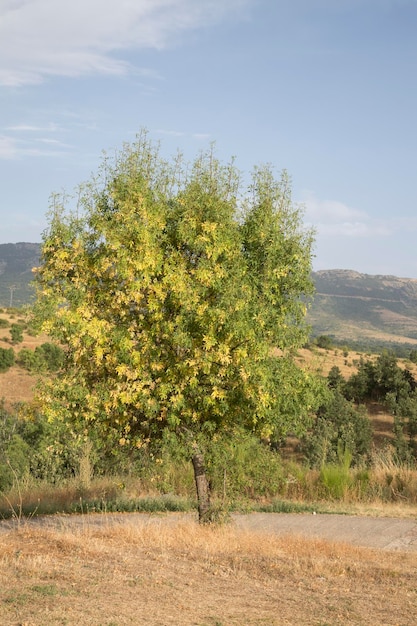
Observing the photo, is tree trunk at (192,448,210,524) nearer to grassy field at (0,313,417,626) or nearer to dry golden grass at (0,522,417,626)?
grassy field at (0,313,417,626)

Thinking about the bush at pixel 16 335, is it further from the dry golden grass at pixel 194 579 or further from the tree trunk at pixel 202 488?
the dry golden grass at pixel 194 579

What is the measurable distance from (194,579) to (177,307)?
3.55m

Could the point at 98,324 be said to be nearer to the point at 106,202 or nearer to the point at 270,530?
the point at 106,202

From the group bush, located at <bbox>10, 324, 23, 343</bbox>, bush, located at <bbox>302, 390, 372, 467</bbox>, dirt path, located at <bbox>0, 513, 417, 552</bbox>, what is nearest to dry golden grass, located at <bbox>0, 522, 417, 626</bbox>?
dirt path, located at <bbox>0, 513, 417, 552</bbox>

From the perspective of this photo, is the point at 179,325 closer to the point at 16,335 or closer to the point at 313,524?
the point at 313,524

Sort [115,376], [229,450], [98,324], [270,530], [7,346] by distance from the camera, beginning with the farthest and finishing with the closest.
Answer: [7,346] → [270,530] → [229,450] → [115,376] → [98,324]

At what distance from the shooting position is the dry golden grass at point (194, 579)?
6527 mm

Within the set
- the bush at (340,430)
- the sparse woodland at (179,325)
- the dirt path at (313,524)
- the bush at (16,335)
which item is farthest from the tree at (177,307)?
the bush at (16,335)

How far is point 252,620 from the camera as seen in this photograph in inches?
255

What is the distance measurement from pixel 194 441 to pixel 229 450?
2.59 feet

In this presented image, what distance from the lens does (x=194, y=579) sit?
7.84 meters

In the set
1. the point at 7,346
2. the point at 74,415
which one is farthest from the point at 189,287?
the point at 7,346

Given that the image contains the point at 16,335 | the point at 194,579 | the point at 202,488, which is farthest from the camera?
the point at 16,335

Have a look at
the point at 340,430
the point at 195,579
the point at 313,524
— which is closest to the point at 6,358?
the point at 340,430
